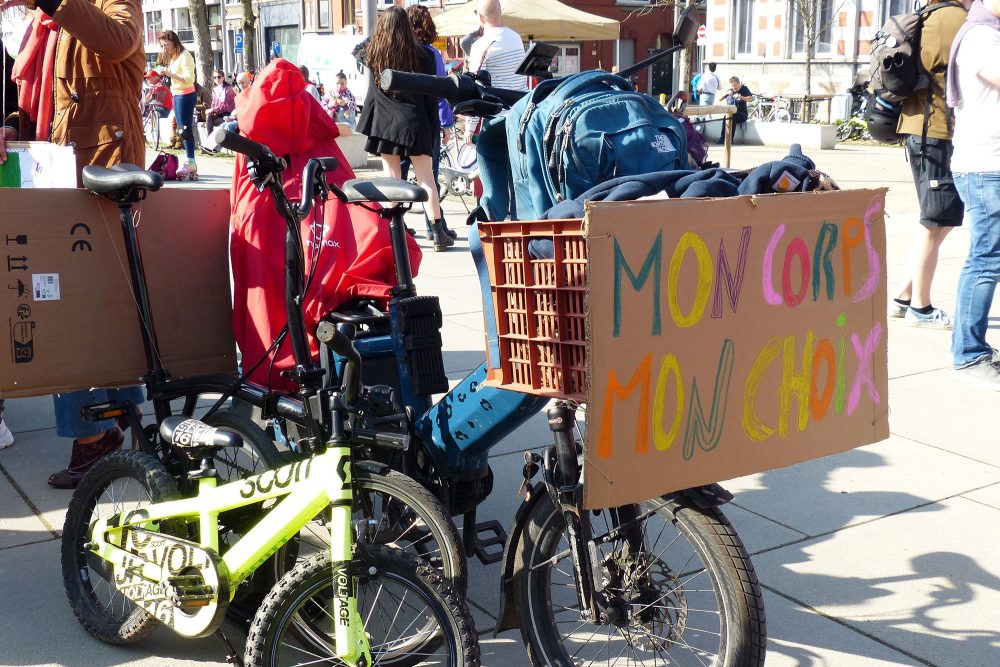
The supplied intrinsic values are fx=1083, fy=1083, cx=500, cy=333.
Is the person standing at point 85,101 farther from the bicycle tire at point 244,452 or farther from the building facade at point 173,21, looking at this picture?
the building facade at point 173,21

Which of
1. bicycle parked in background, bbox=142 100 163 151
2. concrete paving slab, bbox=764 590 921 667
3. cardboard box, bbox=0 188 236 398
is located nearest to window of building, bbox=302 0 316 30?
bicycle parked in background, bbox=142 100 163 151

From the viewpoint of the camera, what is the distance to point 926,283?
6.52m

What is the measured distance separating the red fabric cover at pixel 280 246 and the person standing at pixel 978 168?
3155 mm

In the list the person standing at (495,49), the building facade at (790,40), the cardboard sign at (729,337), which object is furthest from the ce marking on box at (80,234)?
the building facade at (790,40)

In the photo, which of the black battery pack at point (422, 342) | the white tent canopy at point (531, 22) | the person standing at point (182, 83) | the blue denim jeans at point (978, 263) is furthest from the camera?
the white tent canopy at point (531, 22)

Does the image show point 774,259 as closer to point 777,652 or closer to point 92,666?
point 777,652

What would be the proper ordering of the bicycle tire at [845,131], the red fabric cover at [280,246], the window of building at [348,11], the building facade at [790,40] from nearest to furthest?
the red fabric cover at [280,246]
the bicycle tire at [845,131]
the building facade at [790,40]
the window of building at [348,11]

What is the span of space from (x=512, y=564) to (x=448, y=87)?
1.25m

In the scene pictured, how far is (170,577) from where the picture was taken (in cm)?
275

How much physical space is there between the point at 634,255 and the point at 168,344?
2022 mm

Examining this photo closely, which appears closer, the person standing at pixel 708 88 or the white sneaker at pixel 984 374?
the white sneaker at pixel 984 374

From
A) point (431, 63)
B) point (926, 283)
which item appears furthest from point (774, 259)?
point (431, 63)

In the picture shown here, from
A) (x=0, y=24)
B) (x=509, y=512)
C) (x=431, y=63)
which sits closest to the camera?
(x=509, y=512)

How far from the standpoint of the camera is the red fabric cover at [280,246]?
3.57 metres
